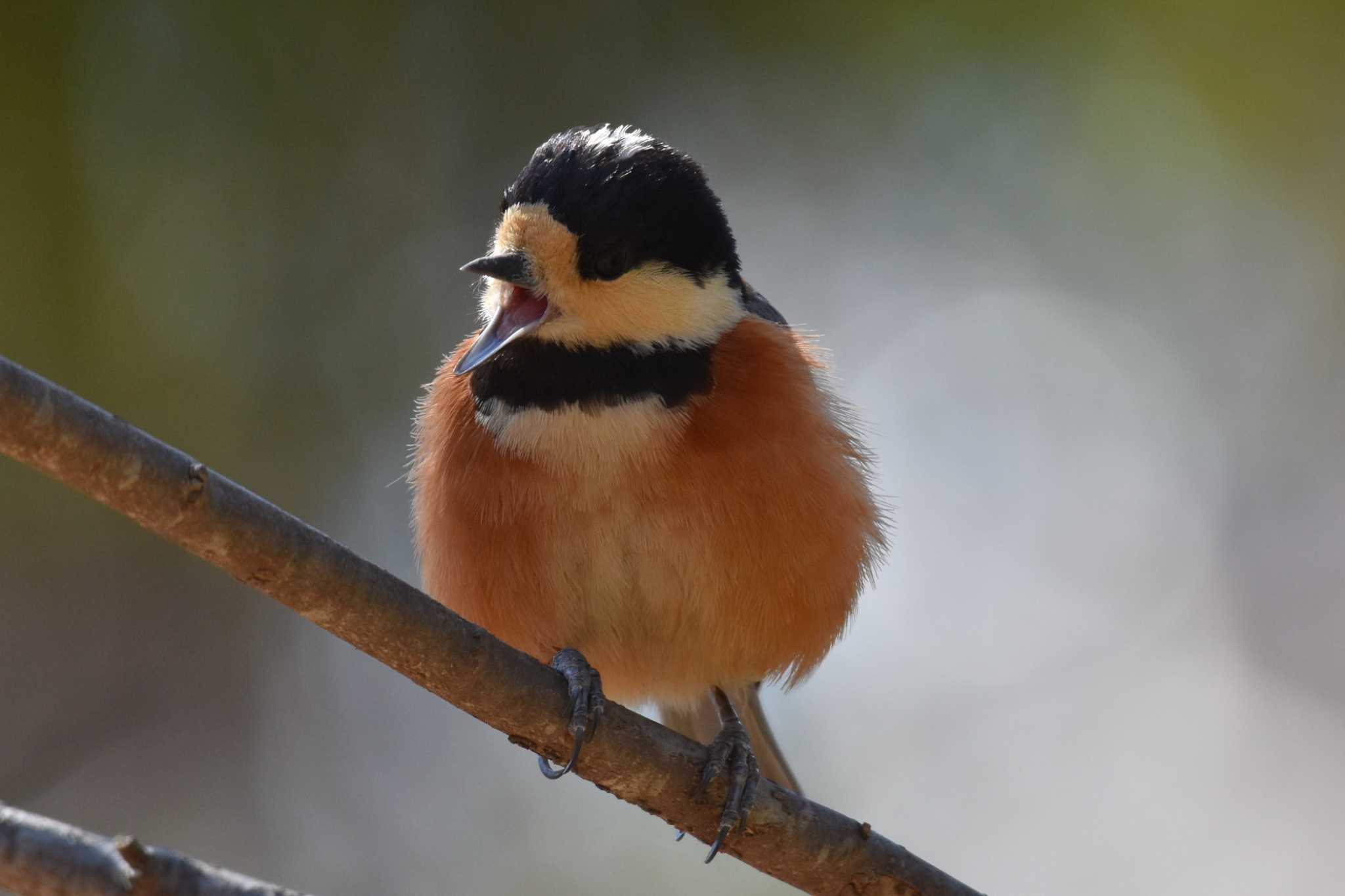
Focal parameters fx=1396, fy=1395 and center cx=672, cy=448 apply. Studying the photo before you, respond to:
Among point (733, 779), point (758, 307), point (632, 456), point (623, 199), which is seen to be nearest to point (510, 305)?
point (623, 199)

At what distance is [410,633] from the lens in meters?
2.77

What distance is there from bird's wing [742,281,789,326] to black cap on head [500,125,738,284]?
300 mm

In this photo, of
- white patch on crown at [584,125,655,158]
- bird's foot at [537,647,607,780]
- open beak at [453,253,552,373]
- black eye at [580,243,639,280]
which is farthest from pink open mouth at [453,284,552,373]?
bird's foot at [537,647,607,780]

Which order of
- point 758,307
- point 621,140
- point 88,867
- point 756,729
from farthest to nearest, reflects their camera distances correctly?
point 756,729 → point 758,307 → point 621,140 → point 88,867

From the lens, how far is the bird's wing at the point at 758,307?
439 cm

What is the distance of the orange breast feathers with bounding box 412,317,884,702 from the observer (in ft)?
12.4

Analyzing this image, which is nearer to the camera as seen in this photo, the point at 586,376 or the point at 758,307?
the point at 586,376

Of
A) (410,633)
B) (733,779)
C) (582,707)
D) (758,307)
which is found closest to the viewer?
(410,633)

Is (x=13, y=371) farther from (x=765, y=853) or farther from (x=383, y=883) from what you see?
(x=383, y=883)

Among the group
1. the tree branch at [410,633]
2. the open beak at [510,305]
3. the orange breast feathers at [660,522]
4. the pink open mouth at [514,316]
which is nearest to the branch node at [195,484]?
the tree branch at [410,633]

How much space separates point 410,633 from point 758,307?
2.08m

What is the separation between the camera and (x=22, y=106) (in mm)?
6723

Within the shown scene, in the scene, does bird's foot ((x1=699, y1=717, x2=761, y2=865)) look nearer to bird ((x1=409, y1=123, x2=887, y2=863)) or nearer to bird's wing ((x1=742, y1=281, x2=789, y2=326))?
bird ((x1=409, y1=123, x2=887, y2=863))

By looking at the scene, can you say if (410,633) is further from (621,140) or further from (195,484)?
(621,140)
